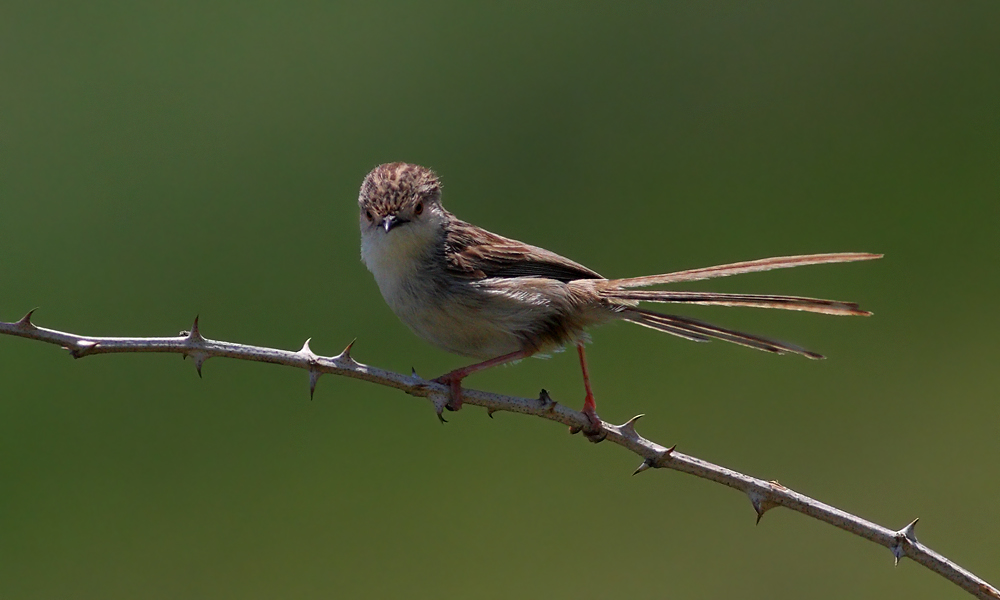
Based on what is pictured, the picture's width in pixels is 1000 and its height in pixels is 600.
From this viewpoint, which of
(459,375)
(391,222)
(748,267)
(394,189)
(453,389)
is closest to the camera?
(748,267)

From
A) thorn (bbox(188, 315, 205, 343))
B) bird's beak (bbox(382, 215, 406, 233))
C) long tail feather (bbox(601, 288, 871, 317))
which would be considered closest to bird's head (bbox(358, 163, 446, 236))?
bird's beak (bbox(382, 215, 406, 233))

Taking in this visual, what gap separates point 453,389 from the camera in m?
3.71

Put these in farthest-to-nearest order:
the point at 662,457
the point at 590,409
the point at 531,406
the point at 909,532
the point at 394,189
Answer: the point at 394,189 < the point at 590,409 < the point at 531,406 < the point at 662,457 < the point at 909,532

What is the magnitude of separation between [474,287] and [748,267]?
1.29 meters

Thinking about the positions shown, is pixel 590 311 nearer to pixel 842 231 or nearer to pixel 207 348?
pixel 207 348

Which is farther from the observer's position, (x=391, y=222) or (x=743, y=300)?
(x=391, y=222)

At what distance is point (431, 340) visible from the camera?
14.2 feet

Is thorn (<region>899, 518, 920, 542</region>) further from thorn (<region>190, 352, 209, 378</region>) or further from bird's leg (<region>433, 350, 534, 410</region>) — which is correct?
thorn (<region>190, 352, 209, 378</region>)

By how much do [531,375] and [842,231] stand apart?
3.40m

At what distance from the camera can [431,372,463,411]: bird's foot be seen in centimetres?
369

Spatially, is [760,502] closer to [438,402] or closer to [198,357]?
[438,402]

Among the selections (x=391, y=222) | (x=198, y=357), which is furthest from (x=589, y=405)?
(x=198, y=357)

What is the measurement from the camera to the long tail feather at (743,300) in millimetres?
3285

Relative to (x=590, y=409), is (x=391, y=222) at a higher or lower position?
higher
